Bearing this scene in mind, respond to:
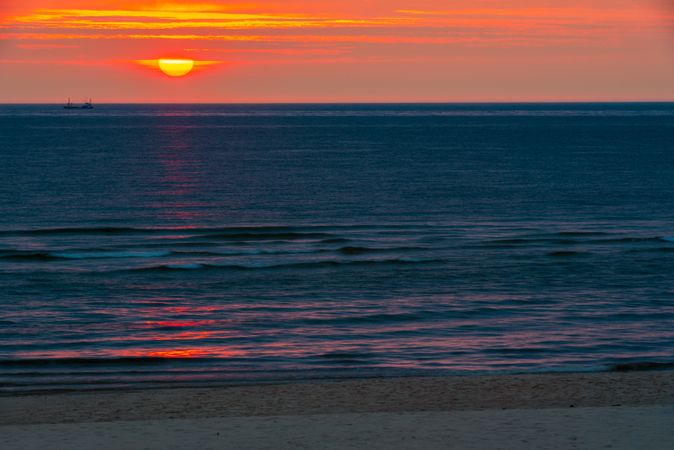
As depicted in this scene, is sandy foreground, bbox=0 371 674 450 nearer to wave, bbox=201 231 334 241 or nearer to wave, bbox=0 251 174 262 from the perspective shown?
wave, bbox=0 251 174 262

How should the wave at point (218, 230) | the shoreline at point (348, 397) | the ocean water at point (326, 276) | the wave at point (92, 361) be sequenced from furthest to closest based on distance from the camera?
1. the wave at point (218, 230)
2. the ocean water at point (326, 276)
3. the wave at point (92, 361)
4. the shoreline at point (348, 397)

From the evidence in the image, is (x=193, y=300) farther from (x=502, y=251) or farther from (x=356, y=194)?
(x=356, y=194)

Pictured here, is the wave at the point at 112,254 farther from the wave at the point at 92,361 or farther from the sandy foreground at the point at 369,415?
the sandy foreground at the point at 369,415

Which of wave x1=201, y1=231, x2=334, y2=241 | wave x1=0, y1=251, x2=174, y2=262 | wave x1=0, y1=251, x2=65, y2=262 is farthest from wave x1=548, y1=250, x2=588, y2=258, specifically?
wave x1=0, y1=251, x2=65, y2=262

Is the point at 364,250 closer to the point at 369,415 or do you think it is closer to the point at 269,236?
the point at 269,236

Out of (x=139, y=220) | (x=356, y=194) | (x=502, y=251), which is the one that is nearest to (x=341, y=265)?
(x=502, y=251)

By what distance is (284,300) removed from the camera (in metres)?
30.4

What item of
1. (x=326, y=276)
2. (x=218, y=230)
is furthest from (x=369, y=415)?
(x=218, y=230)

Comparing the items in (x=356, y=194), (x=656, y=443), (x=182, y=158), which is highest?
(x=182, y=158)

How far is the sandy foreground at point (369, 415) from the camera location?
1419 centimetres

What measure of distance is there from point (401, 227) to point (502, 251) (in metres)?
9.05

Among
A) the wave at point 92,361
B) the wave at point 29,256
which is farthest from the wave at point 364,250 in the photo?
the wave at point 92,361

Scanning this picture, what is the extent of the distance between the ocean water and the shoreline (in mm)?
1635

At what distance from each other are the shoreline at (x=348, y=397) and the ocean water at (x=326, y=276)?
1635 mm
